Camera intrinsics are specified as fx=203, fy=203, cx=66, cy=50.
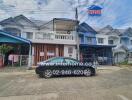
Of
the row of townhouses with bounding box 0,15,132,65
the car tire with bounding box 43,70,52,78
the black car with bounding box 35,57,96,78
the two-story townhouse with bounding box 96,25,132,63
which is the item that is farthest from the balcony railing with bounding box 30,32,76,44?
the two-story townhouse with bounding box 96,25,132,63

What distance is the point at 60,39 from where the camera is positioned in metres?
23.2

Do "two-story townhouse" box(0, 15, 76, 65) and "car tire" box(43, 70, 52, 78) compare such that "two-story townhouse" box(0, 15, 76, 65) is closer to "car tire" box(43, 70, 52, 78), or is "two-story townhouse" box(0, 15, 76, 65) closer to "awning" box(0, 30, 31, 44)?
"awning" box(0, 30, 31, 44)

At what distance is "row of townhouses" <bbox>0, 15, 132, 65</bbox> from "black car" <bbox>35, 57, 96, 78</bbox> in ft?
21.7

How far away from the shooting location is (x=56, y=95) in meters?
9.63

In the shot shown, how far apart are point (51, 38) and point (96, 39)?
1086cm

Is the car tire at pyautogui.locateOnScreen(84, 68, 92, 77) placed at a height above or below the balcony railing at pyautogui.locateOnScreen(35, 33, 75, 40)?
below

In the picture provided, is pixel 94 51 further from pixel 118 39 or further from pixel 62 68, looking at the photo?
pixel 62 68

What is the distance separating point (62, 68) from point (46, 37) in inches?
321

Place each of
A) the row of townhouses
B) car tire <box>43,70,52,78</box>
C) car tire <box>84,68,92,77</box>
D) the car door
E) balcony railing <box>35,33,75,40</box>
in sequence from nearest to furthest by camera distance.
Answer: car tire <box>43,70,52,78</box> < the car door < car tire <box>84,68,92,77</box> < the row of townhouses < balcony railing <box>35,33,75,40</box>

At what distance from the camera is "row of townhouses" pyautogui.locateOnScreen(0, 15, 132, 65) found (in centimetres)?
2202

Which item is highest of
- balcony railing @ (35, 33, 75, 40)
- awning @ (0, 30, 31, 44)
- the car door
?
balcony railing @ (35, 33, 75, 40)

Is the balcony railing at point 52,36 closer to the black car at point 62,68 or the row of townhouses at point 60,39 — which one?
the row of townhouses at point 60,39

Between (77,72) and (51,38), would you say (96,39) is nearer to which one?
(51,38)

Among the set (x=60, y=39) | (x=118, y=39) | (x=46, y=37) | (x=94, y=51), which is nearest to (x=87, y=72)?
(x=60, y=39)
